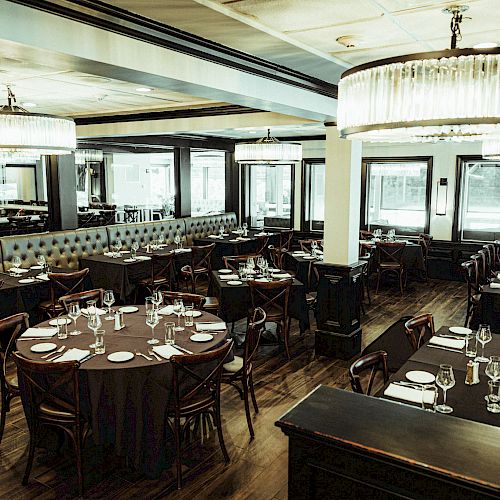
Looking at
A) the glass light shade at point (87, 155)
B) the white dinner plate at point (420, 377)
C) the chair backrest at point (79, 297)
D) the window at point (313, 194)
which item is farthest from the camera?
the glass light shade at point (87, 155)

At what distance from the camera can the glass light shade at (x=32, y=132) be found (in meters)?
4.17

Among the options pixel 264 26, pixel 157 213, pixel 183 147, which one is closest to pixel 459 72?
pixel 264 26

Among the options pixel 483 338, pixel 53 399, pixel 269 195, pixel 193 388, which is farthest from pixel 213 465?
pixel 269 195

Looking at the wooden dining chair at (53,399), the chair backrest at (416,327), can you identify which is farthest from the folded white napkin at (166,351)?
the chair backrest at (416,327)

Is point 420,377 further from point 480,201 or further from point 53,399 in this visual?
point 480,201

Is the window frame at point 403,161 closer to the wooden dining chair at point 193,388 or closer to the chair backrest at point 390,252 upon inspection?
the chair backrest at point 390,252

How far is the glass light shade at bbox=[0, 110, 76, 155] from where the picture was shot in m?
4.17

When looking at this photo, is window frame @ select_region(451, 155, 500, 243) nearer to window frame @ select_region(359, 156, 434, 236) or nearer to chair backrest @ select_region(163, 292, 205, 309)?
window frame @ select_region(359, 156, 434, 236)

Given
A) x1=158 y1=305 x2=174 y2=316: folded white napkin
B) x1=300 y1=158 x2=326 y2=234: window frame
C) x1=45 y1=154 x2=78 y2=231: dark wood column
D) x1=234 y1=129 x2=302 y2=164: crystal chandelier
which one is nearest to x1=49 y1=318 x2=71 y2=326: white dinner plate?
x1=158 y1=305 x2=174 y2=316: folded white napkin

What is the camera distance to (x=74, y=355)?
3.38m

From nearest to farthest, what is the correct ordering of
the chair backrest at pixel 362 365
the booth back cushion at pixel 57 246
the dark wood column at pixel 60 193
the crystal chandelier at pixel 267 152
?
the chair backrest at pixel 362 365
the booth back cushion at pixel 57 246
the crystal chandelier at pixel 267 152
the dark wood column at pixel 60 193

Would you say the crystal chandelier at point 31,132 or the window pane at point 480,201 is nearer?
the crystal chandelier at point 31,132

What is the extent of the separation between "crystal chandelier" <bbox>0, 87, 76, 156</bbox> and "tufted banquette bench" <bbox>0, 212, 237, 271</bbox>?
8.81 feet

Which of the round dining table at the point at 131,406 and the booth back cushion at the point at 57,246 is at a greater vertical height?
the booth back cushion at the point at 57,246
